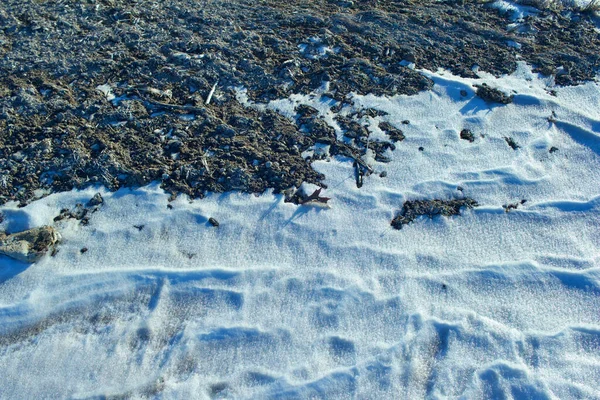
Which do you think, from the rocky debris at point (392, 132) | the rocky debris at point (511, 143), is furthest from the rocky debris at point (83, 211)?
the rocky debris at point (511, 143)

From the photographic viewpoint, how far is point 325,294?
8.29ft

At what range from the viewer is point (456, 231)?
2893 millimetres

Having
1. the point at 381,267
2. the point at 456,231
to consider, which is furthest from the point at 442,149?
the point at 381,267

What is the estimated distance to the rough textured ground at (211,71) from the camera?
2980 mm

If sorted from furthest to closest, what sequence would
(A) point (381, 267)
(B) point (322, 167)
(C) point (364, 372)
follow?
1. (B) point (322, 167)
2. (A) point (381, 267)
3. (C) point (364, 372)

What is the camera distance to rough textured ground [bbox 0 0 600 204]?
2.98 metres

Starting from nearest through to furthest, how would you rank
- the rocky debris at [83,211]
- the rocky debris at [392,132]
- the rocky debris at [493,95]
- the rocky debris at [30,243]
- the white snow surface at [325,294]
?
1. the white snow surface at [325,294]
2. the rocky debris at [30,243]
3. the rocky debris at [83,211]
4. the rocky debris at [392,132]
5. the rocky debris at [493,95]

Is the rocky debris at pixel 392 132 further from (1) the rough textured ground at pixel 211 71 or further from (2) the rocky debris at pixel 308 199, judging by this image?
(2) the rocky debris at pixel 308 199

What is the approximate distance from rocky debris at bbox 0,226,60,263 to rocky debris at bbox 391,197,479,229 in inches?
77.8

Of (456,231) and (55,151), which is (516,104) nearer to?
(456,231)

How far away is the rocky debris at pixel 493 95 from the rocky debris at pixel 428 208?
3.44 ft

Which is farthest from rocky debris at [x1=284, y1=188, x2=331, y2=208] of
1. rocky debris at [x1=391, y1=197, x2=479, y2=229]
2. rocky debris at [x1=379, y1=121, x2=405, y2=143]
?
rocky debris at [x1=379, y1=121, x2=405, y2=143]

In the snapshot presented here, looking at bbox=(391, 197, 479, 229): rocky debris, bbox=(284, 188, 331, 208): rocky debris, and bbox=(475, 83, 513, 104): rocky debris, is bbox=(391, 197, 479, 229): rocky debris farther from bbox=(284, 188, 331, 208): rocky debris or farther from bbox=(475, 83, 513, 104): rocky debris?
bbox=(475, 83, 513, 104): rocky debris

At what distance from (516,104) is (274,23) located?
212cm
